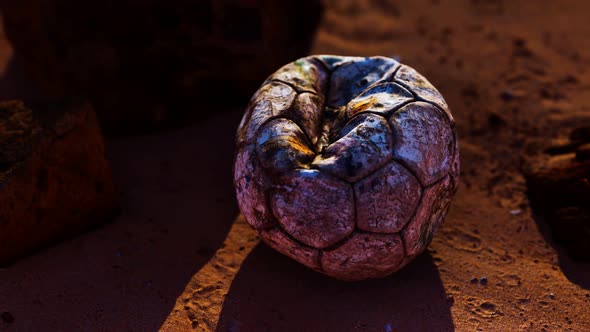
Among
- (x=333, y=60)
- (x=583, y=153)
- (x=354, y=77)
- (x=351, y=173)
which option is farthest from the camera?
(x=583, y=153)

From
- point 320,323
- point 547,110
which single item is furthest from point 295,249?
point 547,110

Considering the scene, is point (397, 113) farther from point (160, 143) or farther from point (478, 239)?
point (160, 143)

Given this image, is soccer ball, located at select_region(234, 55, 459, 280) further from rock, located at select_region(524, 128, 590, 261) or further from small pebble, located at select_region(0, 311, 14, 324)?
small pebble, located at select_region(0, 311, 14, 324)

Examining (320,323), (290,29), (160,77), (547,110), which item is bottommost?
(320,323)

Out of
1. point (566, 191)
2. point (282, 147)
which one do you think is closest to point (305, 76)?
point (282, 147)

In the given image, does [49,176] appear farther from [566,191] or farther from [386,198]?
[566,191]

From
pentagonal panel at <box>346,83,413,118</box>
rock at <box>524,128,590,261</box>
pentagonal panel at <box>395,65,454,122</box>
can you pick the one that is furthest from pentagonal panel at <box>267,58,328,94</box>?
rock at <box>524,128,590,261</box>
